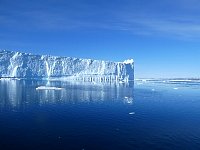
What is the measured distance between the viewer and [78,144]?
32.7m

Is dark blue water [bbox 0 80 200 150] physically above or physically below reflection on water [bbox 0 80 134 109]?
below

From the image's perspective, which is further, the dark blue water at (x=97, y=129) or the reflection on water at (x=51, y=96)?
the reflection on water at (x=51, y=96)

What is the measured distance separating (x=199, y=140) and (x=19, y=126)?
24.9 m

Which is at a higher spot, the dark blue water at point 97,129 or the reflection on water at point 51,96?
the reflection on water at point 51,96

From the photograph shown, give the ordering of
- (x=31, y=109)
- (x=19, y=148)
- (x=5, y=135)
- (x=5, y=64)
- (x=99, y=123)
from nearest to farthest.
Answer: (x=19, y=148), (x=5, y=135), (x=99, y=123), (x=31, y=109), (x=5, y=64)

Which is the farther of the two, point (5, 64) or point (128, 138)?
point (5, 64)

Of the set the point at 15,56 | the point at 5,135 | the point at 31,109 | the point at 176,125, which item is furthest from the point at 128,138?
the point at 15,56

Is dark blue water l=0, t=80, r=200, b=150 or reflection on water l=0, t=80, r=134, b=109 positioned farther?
reflection on water l=0, t=80, r=134, b=109

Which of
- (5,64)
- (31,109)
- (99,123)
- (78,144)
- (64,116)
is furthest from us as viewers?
(5,64)

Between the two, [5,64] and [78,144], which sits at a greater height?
[5,64]

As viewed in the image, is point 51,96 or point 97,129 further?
point 51,96

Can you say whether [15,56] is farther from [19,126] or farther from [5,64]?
[19,126]

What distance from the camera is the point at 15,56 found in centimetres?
19838

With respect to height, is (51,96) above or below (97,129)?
above
